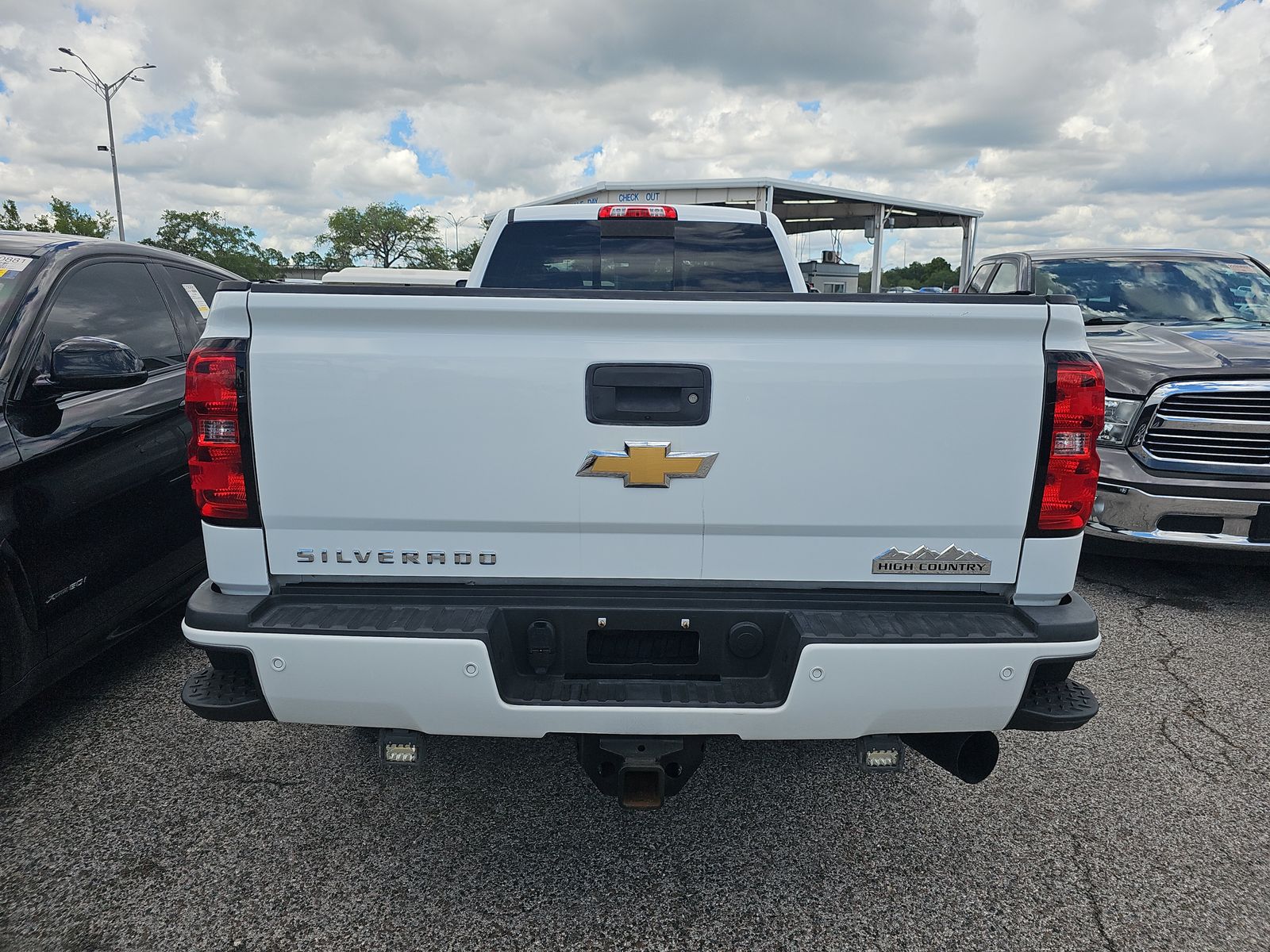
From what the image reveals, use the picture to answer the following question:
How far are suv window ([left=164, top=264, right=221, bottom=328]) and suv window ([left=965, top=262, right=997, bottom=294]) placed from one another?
21.0 feet

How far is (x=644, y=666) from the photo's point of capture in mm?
2189

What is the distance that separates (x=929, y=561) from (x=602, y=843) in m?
1.40

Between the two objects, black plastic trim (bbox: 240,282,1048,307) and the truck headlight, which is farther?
the truck headlight

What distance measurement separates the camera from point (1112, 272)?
671 centimetres

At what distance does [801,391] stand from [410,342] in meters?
0.99

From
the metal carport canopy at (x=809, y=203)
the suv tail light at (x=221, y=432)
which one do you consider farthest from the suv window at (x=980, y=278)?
the metal carport canopy at (x=809, y=203)

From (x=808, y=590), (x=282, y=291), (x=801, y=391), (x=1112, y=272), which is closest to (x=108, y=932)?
(x=282, y=291)

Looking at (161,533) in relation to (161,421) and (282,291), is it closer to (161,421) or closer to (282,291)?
(161,421)

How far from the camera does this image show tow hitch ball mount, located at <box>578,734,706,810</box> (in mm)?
2113

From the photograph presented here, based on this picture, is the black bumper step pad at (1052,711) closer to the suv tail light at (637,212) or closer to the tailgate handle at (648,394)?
the tailgate handle at (648,394)

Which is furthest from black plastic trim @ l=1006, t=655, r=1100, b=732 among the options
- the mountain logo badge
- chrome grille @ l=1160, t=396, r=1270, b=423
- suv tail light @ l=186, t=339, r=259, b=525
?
chrome grille @ l=1160, t=396, r=1270, b=423

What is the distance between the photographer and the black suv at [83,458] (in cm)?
297

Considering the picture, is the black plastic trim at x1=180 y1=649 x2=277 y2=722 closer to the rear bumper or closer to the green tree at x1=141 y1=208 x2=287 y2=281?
the rear bumper

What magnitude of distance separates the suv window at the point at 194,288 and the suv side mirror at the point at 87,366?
4.56ft
